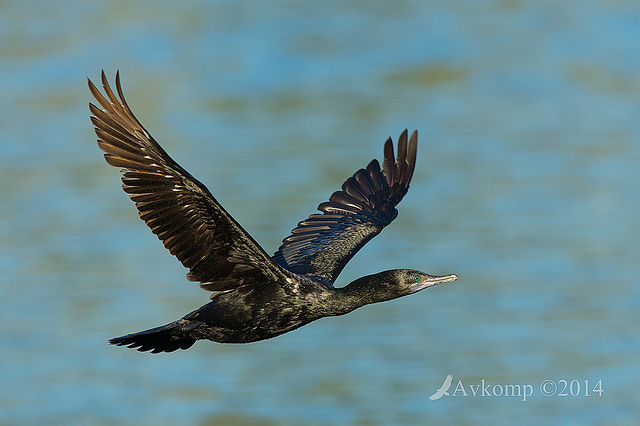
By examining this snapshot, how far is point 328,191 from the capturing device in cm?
1691

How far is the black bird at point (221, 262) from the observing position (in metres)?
7.79

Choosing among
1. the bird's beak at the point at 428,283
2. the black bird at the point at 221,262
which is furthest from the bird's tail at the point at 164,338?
the bird's beak at the point at 428,283

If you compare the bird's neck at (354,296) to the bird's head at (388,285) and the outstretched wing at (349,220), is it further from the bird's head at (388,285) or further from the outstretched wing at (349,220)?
the outstretched wing at (349,220)

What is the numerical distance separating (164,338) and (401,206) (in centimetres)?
886

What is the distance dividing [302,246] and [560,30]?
14.7 meters

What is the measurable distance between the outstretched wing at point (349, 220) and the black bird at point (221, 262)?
18 mm

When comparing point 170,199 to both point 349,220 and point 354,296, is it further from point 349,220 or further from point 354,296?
point 349,220

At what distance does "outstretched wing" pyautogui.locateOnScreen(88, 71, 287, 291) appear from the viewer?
775 centimetres

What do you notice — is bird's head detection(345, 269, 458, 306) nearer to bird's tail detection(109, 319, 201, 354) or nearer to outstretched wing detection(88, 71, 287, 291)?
outstretched wing detection(88, 71, 287, 291)

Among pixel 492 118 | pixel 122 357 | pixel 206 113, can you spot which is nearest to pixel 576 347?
pixel 122 357

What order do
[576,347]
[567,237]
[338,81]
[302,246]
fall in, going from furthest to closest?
[338,81], [567,237], [576,347], [302,246]

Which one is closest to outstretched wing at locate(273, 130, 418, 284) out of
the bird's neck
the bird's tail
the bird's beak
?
the bird's neck

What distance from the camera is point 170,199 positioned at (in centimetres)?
789

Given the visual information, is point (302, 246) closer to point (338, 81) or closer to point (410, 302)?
point (410, 302)
